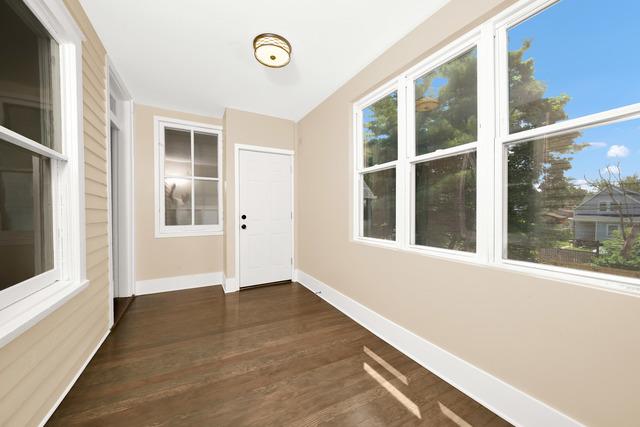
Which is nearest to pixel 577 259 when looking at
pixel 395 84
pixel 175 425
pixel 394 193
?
pixel 394 193

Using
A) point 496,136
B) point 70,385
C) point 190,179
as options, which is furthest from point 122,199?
point 496,136

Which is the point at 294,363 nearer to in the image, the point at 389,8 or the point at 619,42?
the point at 619,42

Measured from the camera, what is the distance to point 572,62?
51.9 inches

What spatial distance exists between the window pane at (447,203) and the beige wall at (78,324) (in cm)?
255

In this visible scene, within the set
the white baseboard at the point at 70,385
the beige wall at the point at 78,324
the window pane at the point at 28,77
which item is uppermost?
the window pane at the point at 28,77

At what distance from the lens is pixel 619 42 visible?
46.1 inches

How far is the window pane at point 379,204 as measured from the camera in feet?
7.90

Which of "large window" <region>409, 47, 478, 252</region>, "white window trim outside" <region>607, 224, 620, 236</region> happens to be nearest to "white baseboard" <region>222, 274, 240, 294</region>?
"large window" <region>409, 47, 478, 252</region>

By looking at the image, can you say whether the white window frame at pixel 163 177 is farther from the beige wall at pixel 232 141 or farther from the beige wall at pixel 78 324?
the beige wall at pixel 78 324

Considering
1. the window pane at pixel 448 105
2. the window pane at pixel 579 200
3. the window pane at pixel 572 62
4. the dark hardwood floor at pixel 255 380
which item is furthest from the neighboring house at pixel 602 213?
the dark hardwood floor at pixel 255 380

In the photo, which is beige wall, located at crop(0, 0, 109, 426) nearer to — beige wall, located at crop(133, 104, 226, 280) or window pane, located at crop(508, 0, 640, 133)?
beige wall, located at crop(133, 104, 226, 280)

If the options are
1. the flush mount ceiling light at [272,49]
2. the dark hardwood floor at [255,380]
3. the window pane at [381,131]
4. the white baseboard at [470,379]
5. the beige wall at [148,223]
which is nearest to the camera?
the white baseboard at [470,379]

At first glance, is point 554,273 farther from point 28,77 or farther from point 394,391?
point 28,77

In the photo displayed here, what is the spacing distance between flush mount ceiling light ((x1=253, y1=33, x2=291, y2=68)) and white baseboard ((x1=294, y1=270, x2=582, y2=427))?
2571 millimetres
